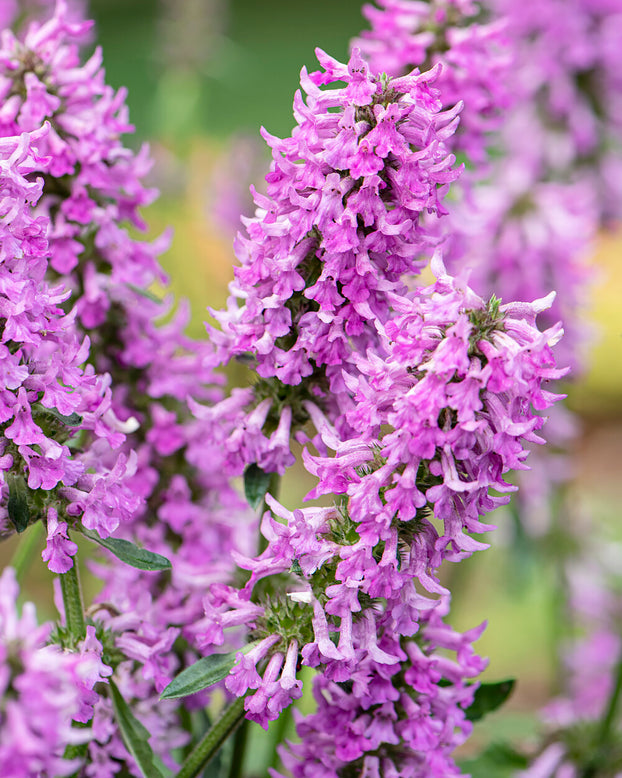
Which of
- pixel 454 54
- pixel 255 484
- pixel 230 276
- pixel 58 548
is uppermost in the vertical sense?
pixel 230 276

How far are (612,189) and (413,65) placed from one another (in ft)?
3.76

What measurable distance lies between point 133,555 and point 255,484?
0.46 ft

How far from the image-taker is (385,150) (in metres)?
0.73

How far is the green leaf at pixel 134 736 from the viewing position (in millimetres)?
774

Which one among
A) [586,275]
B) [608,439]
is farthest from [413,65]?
[608,439]

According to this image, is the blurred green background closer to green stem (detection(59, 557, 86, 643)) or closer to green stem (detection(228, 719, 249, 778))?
green stem (detection(228, 719, 249, 778))

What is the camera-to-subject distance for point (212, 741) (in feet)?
2.56

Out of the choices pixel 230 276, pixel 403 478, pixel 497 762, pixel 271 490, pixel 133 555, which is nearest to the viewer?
pixel 403 478

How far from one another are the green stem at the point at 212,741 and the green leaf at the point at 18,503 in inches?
8.3

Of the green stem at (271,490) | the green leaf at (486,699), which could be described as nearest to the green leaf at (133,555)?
the green stem at (271,490)

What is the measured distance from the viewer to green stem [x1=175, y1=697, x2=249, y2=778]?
2.55ft

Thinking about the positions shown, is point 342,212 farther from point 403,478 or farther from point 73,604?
point 73,604

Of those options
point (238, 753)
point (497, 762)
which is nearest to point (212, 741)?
point (238, 753)

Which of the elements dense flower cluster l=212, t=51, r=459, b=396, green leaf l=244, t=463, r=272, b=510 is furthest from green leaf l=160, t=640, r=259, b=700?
dense flower cluster l=212, t=51, r=459, b=396
